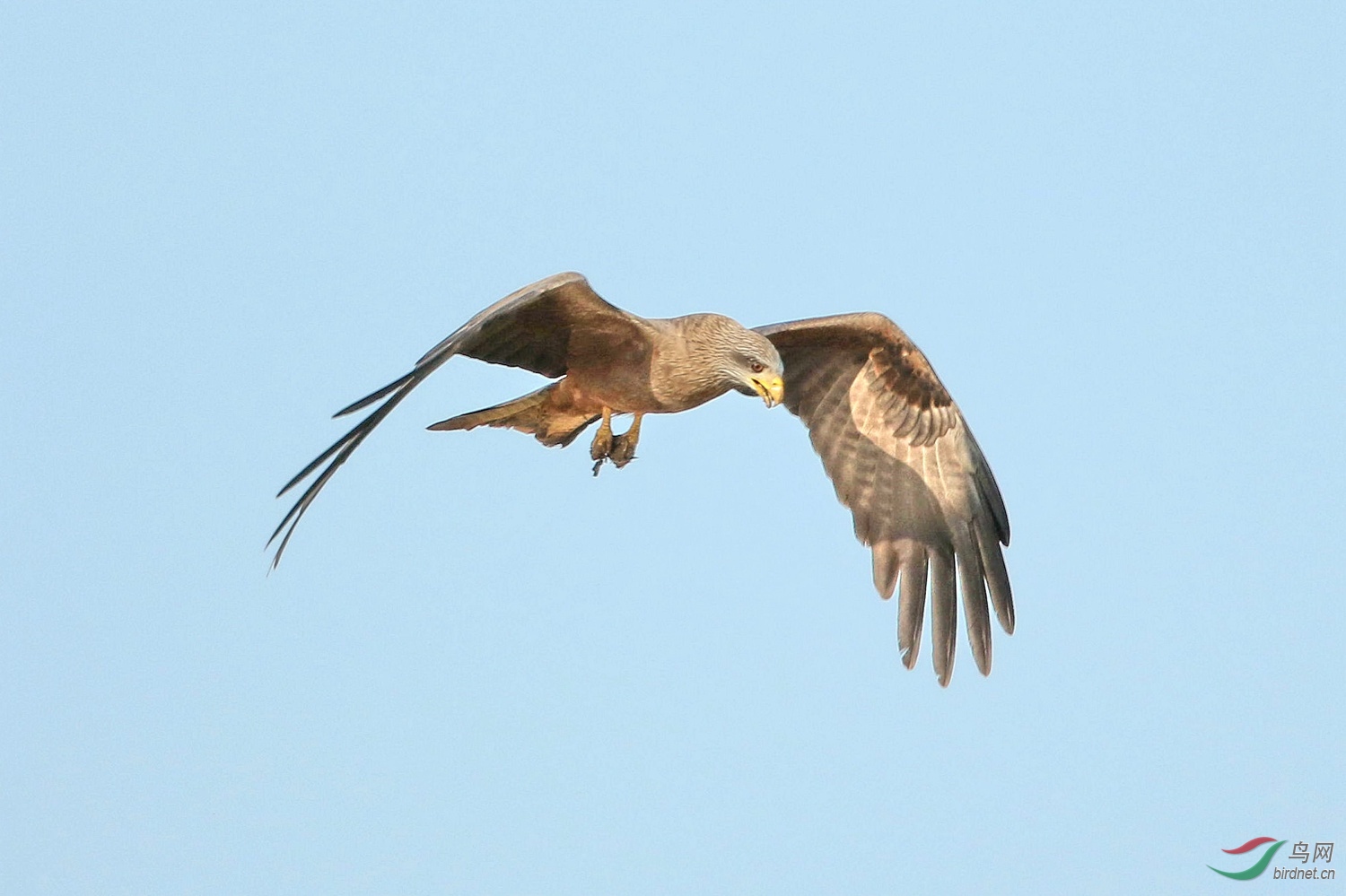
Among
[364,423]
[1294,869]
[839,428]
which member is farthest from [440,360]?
[1294,869]

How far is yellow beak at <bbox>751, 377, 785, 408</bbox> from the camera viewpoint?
10031 mm

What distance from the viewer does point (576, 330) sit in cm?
1035

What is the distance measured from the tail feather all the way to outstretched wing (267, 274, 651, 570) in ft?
0.84

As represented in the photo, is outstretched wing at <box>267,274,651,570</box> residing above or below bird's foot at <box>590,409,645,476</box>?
above

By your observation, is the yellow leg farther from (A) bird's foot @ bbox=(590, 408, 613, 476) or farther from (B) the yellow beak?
(B) the yellow beak

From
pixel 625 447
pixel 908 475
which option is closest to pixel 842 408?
pixel 908 475

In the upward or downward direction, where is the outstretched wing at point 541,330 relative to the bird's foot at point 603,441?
upward

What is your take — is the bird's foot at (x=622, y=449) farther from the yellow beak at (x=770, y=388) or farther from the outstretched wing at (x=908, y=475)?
the outstretched wing at (x=908, y=475)

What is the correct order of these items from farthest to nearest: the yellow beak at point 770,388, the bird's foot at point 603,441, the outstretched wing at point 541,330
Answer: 1. the bird's foot at point 603,441
2. the yellow beak at point 770,388
3. the outstretched wing at point 541,330

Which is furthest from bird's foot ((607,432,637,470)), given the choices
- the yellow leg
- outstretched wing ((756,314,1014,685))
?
outstretched wing ((756,314,1014,685))

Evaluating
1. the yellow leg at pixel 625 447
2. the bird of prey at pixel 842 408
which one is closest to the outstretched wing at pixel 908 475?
the bird of prey at pixel 842 408

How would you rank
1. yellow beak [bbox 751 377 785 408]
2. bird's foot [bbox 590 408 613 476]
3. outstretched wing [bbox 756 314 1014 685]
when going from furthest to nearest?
outstretched wing [bbox 756 314 1014 685] → bird's foot [bbox 590 408 613 476] → yellow beak [bbox 751 377 785 408]

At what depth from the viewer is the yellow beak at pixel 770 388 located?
10.0m

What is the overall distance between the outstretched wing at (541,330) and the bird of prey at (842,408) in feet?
0.04
